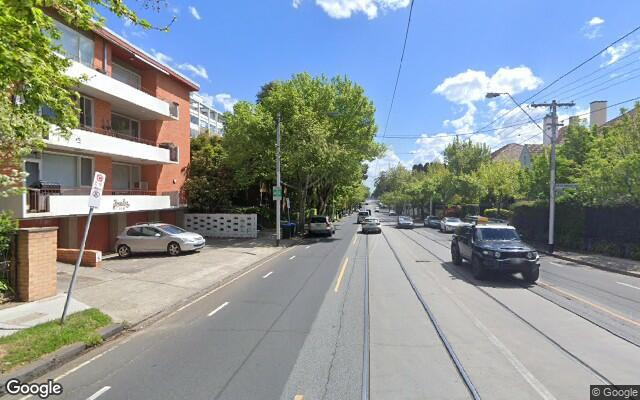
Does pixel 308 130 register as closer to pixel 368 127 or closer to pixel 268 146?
pixel 268 146

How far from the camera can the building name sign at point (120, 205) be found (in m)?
19.8

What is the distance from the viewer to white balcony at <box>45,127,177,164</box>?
17.1 metres

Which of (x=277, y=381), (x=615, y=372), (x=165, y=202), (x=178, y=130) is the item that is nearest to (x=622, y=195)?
(x=615, y=372)

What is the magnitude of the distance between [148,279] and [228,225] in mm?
16179

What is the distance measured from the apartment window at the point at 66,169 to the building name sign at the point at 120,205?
1.55 meters

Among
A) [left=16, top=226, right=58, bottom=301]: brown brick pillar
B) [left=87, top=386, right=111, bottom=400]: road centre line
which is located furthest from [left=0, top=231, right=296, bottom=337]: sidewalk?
[left=87, top=386, right=111, bottom=400]: road centre line

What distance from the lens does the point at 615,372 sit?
562 centimetres

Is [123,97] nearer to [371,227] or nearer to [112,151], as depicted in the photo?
[112,151]

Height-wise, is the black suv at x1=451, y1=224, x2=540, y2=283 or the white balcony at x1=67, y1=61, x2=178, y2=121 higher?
the white balcony at x1=67, y1=61, x2=178, y2=121

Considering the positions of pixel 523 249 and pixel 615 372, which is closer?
pixel 615 372

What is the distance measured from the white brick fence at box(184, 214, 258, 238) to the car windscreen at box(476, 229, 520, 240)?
17.9 meters

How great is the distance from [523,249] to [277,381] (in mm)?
9769

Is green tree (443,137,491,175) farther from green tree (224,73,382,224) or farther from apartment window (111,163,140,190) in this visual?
apartment window (111,163,140,190)

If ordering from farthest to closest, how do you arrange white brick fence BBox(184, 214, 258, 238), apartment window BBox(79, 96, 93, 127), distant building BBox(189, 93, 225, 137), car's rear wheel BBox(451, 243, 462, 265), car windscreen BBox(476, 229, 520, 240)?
distant building BBox(189, 93, 225, 137), white brick fence BBox(184, 214, 258, 238), apartment window BBox(79, 96, 93, 127), car's rear wheel BBox(451, 243, 462, 265), car windscreen BBox(476, 229, 520, 240)
